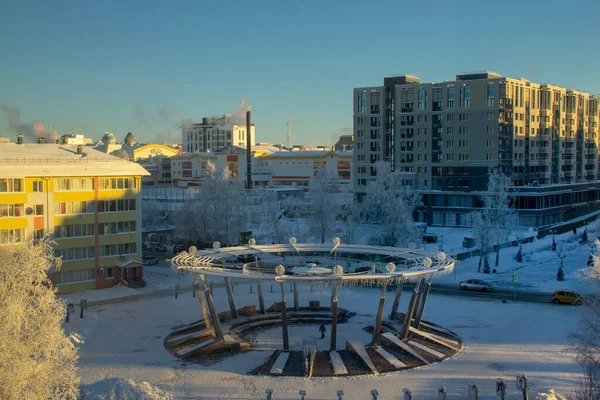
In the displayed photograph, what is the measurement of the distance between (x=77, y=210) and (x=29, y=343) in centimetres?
2955

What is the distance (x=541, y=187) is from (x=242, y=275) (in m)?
62.0

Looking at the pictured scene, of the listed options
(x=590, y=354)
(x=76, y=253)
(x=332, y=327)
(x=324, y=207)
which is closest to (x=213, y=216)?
(x=324, y=207)

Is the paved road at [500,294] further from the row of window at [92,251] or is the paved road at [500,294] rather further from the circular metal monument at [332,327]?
the row of window at [92,251]

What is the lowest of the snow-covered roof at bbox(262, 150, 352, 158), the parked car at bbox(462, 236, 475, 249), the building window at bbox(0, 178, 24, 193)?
the parked car at bbox(462, 236, 475, 249)

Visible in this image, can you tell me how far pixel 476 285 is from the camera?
48.5 meters

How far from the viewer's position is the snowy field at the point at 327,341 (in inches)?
1036

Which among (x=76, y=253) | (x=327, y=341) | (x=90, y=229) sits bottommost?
(x=327, y=341)

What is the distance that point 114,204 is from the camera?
168 ft

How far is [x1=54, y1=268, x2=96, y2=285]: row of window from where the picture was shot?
4706cm

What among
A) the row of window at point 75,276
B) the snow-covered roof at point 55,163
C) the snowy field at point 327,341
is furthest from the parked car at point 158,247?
the snowy field at point 327,341

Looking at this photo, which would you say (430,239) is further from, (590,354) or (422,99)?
(590,354)

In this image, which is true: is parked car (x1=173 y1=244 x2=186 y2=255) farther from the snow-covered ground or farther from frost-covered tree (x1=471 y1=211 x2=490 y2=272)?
frost-covered tree (x1=471 y1=211 x2=490 y2=272)

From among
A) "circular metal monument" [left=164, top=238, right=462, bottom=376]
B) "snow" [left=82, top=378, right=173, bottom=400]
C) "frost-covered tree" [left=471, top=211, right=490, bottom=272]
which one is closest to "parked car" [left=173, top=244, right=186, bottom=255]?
"circular metal monument" [left=164, top=238, right=462, bottom=376]

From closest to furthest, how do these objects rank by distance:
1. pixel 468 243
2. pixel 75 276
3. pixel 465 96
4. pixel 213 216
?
1. pixel 75 276
2. pixel 468 243
3. pixel 213 216
4. pixel 465 96
